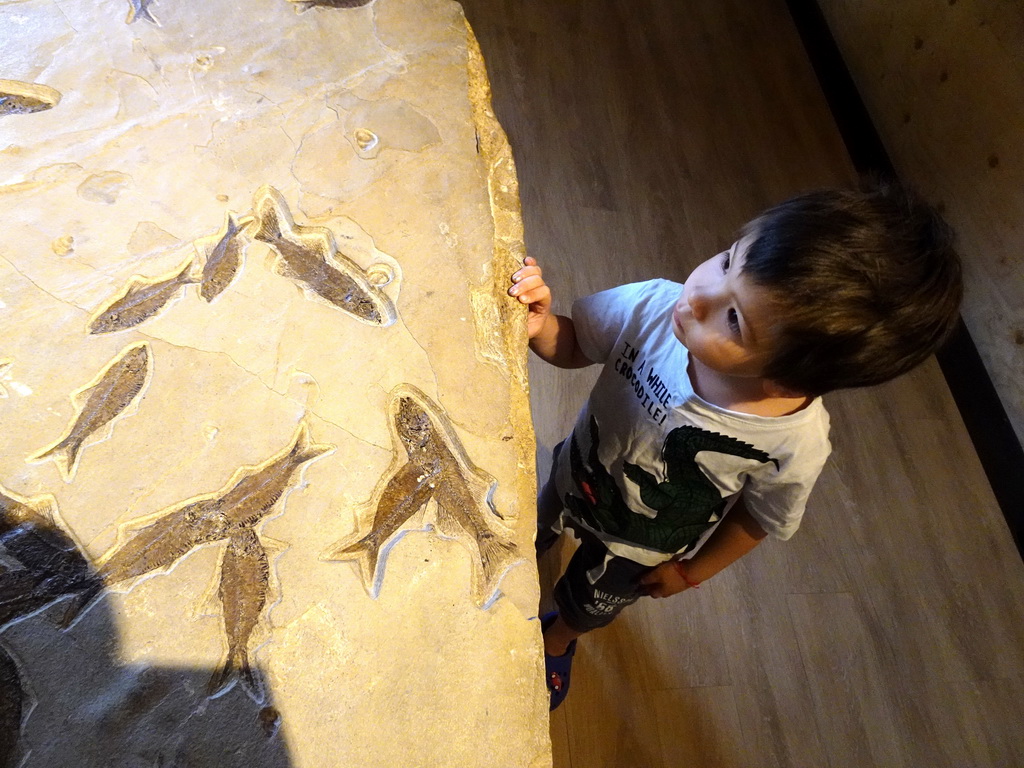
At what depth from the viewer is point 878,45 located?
2.31 meters

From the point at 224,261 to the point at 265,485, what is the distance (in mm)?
279

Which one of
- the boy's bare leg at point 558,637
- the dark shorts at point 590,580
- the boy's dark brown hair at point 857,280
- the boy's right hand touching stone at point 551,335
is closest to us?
the boy's dark brown hair at point 857,280

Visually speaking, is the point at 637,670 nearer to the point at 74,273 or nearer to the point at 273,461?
the point at 273,461

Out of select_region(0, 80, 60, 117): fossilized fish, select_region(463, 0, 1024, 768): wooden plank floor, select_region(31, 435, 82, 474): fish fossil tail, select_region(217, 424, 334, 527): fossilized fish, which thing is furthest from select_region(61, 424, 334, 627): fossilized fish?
select_region(463, 0, 1024, 768): wooden plank floor

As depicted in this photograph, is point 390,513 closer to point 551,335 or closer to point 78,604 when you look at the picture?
point 78,604

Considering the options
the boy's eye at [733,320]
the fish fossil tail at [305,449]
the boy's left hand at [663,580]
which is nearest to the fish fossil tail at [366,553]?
the fish fossil tail at [305,449]

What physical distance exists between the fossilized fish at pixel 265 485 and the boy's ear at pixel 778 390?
19.5 inches

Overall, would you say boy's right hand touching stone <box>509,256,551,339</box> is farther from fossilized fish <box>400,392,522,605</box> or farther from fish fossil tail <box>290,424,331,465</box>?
fish fossil tail <box>290,424,331,465</box>

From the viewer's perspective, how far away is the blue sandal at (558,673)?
4.62ft

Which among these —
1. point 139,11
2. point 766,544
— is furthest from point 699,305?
point 766,544

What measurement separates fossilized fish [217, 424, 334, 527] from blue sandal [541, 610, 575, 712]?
76 centimetres

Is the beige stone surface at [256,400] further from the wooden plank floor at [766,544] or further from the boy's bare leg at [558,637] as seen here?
the wooden plank floor at [766,544]

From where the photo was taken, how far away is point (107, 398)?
780 mm

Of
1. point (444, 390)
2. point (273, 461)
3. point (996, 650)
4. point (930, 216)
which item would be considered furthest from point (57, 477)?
point (996, 650)
